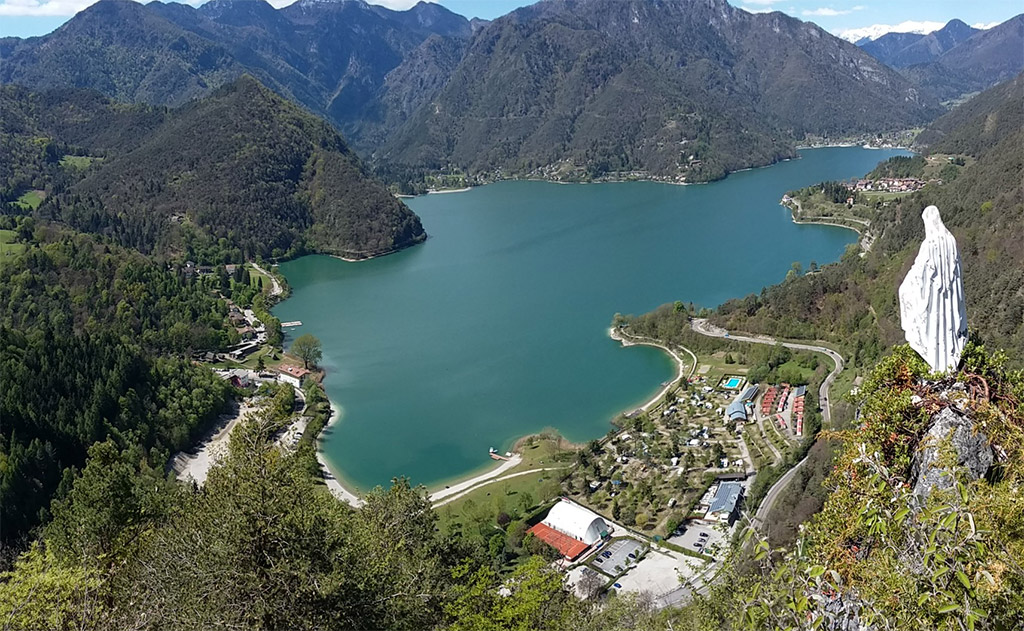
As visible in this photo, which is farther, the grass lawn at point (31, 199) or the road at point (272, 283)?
the grass lawn at point (31, 199)

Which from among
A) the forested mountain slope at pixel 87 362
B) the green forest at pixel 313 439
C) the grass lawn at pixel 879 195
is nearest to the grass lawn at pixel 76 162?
the green forest at pixel 313 439

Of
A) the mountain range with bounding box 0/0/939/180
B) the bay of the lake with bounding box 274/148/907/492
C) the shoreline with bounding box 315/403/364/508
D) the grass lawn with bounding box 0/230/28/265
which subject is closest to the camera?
the shoreline with bounding box 315/403/364/508

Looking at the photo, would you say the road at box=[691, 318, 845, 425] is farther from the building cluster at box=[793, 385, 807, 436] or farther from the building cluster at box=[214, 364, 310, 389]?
the building cluster at box=[214, 364, 310, 389]

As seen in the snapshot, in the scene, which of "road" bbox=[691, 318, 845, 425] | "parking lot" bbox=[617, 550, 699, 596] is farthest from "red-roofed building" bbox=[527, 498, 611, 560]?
"road" bbox=[691, 318, 845, 425]

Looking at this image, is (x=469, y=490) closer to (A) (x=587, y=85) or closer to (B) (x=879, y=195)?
(B) (x=879, y=195)

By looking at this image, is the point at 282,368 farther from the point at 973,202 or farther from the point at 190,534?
the point at 973,202

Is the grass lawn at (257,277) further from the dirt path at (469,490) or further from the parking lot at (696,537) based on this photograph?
the parking lot at (696,537)

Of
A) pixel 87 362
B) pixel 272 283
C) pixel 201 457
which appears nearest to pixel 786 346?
pixel 201 457
